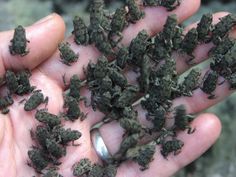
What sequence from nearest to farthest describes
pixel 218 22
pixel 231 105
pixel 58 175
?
pixel 58 175 → pixel 218 22 → pixel 231 105

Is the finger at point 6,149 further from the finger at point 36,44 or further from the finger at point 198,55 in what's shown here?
the finger at point 198,55

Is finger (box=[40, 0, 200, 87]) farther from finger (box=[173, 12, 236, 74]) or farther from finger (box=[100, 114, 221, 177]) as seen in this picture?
finger (box=[100, 114, 221, 177])

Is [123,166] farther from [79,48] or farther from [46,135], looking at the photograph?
[79,48]

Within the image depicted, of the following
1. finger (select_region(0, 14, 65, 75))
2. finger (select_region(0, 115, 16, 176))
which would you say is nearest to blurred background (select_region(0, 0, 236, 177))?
finger (select_region(0, 14, 65, 75))

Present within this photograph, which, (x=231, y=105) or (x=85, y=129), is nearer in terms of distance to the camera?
(x=85, y=129)

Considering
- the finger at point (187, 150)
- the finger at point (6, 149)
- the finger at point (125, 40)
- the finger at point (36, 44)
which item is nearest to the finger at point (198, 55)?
the finger at point (125, 40)

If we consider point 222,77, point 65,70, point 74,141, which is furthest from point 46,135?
point 222,77

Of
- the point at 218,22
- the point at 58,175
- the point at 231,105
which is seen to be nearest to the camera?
the point at 58,175

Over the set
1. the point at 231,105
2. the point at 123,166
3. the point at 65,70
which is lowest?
the point at 231,105
